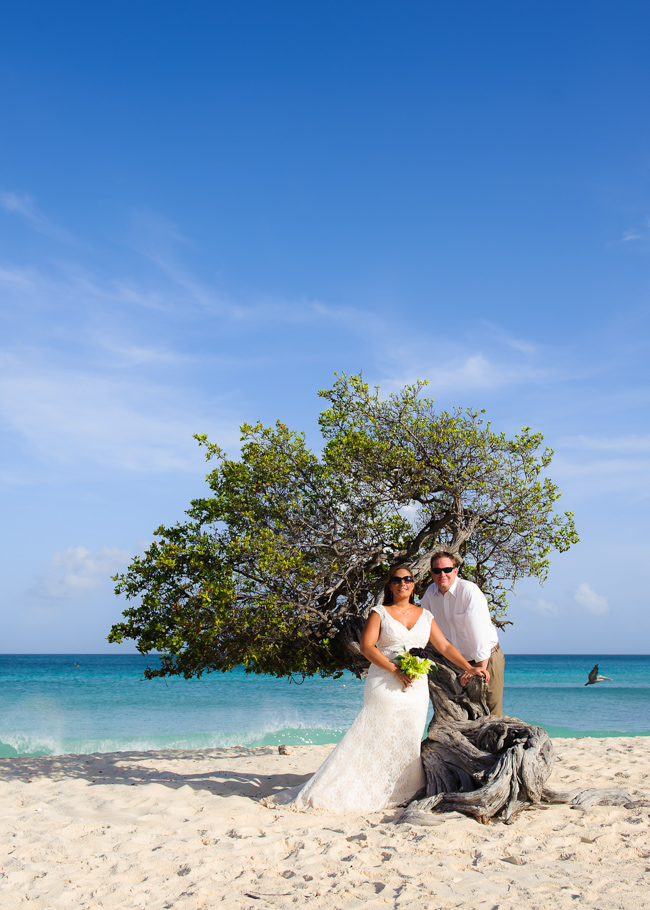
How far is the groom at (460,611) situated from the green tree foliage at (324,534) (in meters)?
1.58

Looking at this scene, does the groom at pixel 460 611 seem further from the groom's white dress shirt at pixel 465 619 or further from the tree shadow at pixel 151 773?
the tree shadow at pixel 151 773

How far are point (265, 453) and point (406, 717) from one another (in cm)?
409

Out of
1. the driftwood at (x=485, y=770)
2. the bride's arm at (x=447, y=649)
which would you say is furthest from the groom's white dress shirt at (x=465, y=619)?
the driftwood at (x=485, y=770)

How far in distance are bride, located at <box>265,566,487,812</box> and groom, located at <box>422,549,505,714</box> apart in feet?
0.67

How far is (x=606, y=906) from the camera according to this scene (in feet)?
14.3

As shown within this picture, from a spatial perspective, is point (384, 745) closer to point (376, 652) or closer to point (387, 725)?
point (387, 725)

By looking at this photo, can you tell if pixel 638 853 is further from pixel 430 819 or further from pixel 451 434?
pixel 451 434

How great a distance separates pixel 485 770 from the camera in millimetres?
6891

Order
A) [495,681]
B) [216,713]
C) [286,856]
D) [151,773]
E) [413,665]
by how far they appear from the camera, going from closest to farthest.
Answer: [286,856] → [413,665] → [495,681] → [151,773] → [216,713]

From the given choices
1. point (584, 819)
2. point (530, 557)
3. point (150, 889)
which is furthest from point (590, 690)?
point (150, 889)

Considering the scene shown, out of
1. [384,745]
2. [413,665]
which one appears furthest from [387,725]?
[413,665]

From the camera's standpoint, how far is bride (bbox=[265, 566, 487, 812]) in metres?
6.93

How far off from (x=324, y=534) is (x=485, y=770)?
3.80 meters

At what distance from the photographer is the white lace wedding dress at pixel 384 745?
6945 millimetres
